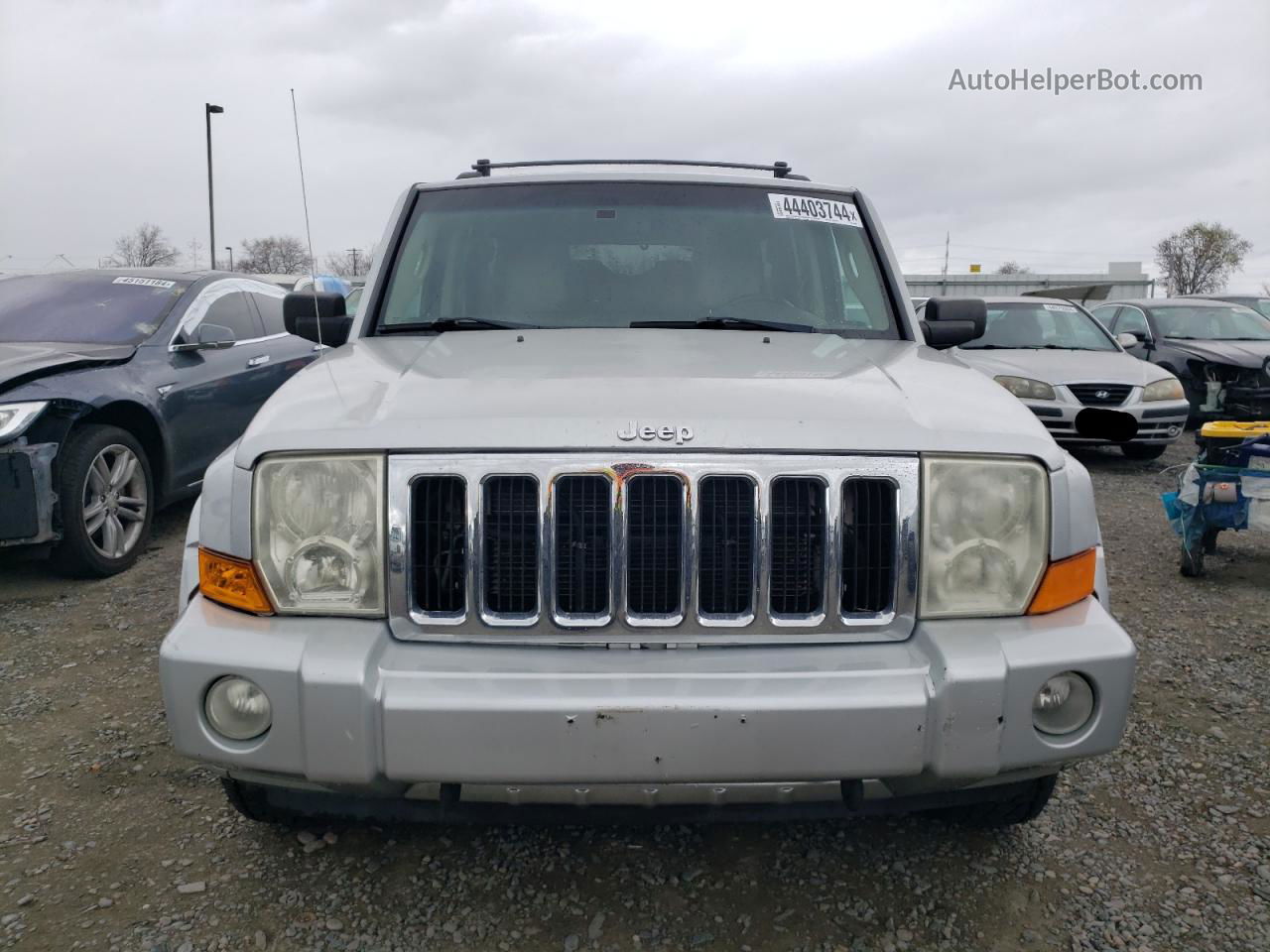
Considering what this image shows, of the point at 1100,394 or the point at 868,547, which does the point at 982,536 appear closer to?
the point at 868,547

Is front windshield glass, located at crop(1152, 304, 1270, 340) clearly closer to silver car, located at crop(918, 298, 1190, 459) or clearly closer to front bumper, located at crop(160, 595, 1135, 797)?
silver car, located at crop(918, 298, 1190, 459)

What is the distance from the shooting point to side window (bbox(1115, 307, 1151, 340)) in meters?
11.2

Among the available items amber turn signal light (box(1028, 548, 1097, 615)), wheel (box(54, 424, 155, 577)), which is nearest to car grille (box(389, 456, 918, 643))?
amber turn signal light (box(1028, 548, 1097, 615))

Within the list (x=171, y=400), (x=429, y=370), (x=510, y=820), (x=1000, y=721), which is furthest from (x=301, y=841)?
(x=171, y=400)

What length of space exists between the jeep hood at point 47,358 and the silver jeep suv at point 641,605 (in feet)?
9.77

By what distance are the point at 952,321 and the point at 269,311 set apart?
16.3 ft

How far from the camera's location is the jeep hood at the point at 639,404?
1.92 meters

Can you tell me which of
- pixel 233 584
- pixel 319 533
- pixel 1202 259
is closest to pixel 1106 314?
pixel 319 533

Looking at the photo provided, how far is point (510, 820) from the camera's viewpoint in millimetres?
1920

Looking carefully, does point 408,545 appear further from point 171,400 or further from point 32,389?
point 171,400

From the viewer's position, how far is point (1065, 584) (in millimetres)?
2006

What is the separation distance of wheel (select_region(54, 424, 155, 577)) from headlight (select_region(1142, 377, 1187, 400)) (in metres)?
8.06

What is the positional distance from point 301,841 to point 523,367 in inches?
53.3

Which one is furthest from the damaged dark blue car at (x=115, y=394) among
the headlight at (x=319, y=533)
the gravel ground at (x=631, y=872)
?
the headlight at (x=319, y=533)
